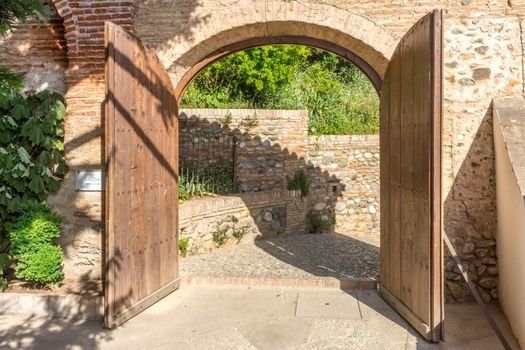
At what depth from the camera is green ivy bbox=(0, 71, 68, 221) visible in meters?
4.96

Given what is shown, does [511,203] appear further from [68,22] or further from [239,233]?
[239,233]

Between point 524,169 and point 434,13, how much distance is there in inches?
56.1

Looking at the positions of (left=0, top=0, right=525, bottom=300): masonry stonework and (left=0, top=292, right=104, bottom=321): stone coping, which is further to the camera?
(left=0, top=0, right=525, bottom=300): masonry stonework

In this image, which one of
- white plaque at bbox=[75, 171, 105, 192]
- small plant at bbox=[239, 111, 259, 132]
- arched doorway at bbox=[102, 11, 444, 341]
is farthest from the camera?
small plant at bbox=[239, 111, 259, 132]

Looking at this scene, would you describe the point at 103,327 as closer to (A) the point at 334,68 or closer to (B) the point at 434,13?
(B) the point at 434,13

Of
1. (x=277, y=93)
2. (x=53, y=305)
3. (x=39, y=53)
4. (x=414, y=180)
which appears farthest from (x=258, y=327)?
(x=277, y=93)

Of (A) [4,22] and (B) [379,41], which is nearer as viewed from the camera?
(A) [4,22]

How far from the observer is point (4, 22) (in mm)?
3492

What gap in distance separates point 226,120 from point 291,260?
3.56m

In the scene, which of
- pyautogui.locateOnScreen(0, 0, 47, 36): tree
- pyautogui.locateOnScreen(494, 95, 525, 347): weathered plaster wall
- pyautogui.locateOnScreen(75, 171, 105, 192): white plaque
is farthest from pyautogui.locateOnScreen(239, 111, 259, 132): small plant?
pyautogui.locateOnScreen(0, 0, 47, 36): tree

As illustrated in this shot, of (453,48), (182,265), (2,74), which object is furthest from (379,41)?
(182,265)

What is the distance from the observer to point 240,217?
356 inches

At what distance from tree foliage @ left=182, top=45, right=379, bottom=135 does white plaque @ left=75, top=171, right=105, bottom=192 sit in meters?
6.05

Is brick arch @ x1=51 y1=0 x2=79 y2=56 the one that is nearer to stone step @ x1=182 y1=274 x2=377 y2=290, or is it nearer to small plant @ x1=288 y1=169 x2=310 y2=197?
stone step @ x1=182 y1=274 x2=377 y2=290
